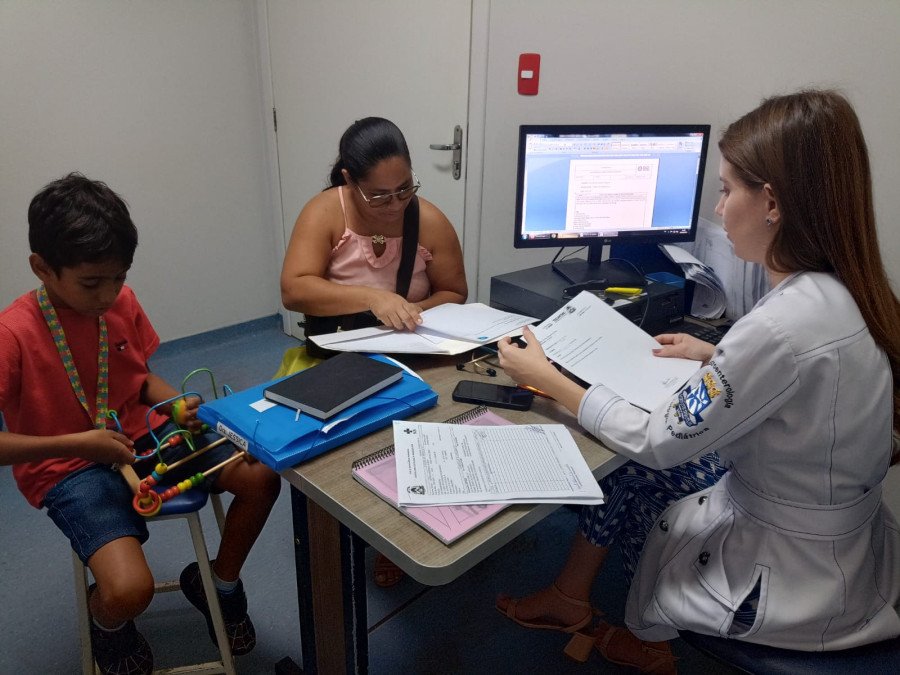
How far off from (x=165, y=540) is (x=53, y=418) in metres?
0.81

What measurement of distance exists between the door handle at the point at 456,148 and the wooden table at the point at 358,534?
51.4 inches

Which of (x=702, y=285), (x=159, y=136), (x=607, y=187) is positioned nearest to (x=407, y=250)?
(x=607, y=187)

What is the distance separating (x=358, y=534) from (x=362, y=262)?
1.00 meters

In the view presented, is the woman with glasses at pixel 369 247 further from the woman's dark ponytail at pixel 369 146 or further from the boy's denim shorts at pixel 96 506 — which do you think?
the boy's denim shorts at pixel 96 506

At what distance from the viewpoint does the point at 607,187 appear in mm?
1644

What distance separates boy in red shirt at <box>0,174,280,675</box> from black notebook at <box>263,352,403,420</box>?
24 centimetres

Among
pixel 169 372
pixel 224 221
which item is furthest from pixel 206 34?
pixel 169 372

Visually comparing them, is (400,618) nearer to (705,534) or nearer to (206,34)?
(705,534)

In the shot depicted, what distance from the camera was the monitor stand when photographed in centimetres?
163

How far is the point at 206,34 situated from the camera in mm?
2883

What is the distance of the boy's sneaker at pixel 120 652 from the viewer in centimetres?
134

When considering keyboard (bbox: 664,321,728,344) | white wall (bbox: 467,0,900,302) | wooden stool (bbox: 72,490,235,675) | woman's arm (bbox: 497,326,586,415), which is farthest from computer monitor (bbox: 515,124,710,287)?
wooden stool (bbox: 72,490,235,675)

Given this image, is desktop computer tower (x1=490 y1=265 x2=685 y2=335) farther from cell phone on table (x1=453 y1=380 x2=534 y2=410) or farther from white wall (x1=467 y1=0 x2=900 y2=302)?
white wall (x1=467 y1=0 x2=900 y2=302)

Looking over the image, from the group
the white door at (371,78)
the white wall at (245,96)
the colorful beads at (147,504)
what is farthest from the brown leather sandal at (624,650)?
the white door at (371,78)
